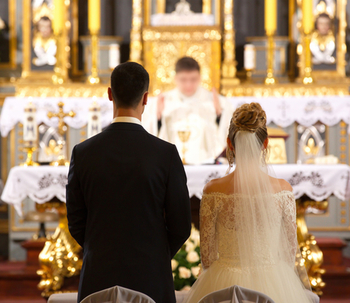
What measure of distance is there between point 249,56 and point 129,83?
5117 millimetres

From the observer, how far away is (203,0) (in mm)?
7102

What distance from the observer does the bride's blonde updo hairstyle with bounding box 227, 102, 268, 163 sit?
251 centimetres

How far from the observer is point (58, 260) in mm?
4520

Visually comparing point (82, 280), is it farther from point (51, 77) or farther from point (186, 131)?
point (51, 77)

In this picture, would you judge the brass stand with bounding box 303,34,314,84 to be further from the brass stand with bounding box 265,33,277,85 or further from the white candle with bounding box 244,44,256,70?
the white candle with bounding box 244,44,256,70

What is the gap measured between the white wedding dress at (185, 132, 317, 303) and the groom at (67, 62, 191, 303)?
382mm

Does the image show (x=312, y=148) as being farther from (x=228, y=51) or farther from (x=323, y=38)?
(x=228, y=51)

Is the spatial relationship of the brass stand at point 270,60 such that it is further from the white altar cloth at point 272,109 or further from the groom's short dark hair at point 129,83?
the groom's short dark hair at point 129,83

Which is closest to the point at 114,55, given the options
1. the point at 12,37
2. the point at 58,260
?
the point at 12,37

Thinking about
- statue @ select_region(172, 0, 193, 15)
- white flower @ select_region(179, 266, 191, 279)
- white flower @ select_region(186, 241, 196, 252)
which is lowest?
white flower @ select_region(179, 266, 191, 279)

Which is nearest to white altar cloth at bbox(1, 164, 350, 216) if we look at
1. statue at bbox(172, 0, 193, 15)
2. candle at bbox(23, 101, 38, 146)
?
candle at bbox(23, 101, 38, 146)

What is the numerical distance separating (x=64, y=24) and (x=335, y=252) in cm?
430

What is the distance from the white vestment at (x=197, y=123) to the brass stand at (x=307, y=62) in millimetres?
1572

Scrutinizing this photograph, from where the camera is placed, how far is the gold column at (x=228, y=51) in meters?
6.92
